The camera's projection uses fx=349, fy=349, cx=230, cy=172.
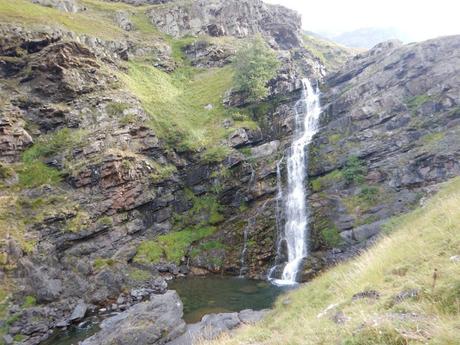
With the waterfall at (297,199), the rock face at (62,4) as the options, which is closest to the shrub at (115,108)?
the waterfall at (297,199)

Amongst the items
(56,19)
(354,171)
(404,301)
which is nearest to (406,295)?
(404,301)

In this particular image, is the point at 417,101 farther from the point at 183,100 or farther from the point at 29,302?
the point at 29,302

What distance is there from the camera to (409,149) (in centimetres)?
3812

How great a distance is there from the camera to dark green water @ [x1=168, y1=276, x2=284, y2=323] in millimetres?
25203

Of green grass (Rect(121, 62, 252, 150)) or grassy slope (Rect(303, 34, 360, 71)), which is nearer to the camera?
green grass (Rect(121, 62, 252, 150))

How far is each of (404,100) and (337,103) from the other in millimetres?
9060

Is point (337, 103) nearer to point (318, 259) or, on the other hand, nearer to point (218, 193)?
point (218, 193)

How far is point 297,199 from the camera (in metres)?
38.9

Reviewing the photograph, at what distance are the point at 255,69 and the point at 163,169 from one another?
23.8 meters

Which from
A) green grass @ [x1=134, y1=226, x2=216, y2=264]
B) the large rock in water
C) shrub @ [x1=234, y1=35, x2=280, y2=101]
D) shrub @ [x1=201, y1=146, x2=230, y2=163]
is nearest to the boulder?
shrub @ [x1=234, y1=35, x2=280, y2=101]

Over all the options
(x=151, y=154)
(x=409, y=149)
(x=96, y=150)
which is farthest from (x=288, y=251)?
(x=96, y=150)

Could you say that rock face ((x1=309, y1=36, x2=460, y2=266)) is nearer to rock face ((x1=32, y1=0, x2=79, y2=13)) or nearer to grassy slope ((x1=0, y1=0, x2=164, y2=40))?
grassy slope ((x1=0, y1=0, x2=164, y2=40))

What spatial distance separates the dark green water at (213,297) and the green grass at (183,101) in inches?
776

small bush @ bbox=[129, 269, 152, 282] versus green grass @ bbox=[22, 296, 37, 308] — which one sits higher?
green grass @ bbox=[22, 296, 37, 308]
